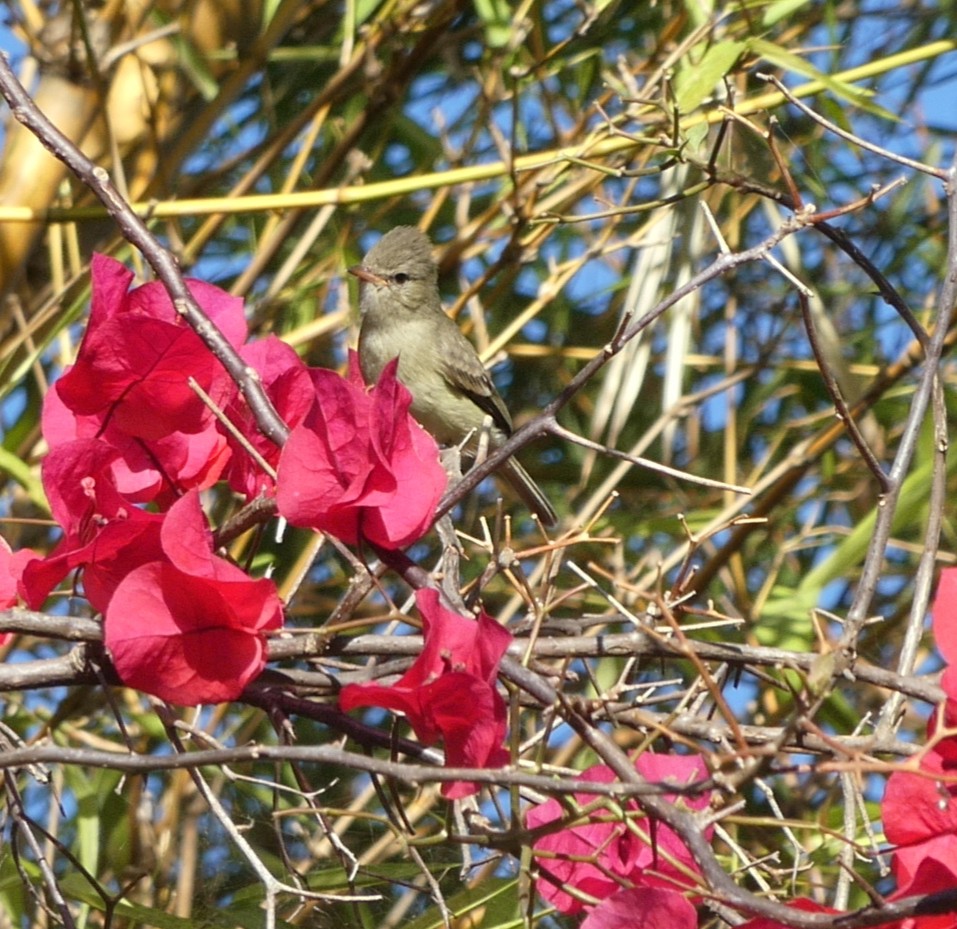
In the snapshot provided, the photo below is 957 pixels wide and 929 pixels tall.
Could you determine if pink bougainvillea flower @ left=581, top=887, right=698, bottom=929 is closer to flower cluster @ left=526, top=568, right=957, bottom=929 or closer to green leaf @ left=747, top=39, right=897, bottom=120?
flower cluster @ left=526, top=568, right=957, bottom=929

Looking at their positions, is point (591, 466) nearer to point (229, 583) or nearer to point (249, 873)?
point (249, 873)

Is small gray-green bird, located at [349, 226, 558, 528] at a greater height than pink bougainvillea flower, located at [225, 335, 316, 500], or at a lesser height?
lesser

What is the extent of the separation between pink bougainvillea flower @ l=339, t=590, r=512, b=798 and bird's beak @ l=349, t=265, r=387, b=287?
1.81 meters

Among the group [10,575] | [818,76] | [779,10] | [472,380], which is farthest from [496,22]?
[10,575]

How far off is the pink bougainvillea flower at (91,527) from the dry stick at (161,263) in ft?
0.40

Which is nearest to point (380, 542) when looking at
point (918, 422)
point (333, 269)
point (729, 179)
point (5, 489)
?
point (918, 422)

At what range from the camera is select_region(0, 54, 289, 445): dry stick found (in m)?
1.22

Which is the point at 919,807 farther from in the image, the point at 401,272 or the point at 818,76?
the point at 401,272

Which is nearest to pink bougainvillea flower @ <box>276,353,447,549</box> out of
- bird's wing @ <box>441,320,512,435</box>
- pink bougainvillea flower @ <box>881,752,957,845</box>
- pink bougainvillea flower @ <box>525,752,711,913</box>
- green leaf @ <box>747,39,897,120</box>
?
pink bougainvillea flower @ <box>525,752,711,913</box>

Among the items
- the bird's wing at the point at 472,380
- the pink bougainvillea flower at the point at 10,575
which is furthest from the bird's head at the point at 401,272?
the pink bougainvillea flower at the point at 10,575

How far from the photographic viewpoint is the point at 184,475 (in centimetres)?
134

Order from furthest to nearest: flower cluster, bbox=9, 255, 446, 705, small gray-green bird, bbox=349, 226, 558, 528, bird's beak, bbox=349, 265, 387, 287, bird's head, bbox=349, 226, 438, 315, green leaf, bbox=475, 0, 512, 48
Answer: small gray-green bird, bbox=349, 226, 558, 528 < bird's head, bbox=349, 226, 438, 315 < bird's beak, bbox=349, 265, 387, 287 < green leaf, bbox=475, 0, 512, 48 < flower cluster, bbox=9, 255, 446, 705

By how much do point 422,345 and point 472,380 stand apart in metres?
0.29

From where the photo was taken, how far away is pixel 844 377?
2699 mm
